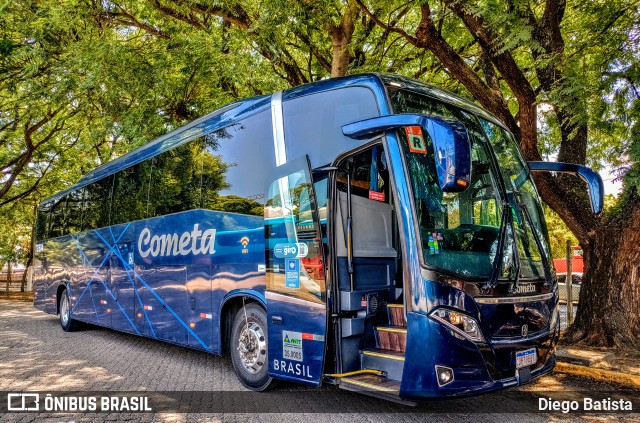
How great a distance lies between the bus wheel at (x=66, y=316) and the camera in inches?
499

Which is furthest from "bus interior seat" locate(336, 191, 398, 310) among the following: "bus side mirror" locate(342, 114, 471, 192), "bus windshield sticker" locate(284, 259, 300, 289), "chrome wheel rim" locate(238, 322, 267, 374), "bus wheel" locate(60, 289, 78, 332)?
"bus wheel" locate(60, 289, 78, 332)

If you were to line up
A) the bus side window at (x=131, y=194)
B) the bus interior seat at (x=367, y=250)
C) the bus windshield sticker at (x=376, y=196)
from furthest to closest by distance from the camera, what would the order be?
the bus side window at (x=131, y=194)
the bus windshield sticker at (x=376, y=196)
the bus interior seat at (x=367, y=250)

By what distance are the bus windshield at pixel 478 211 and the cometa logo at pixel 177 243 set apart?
11.2 feet

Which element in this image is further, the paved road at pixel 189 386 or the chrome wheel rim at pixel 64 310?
the chrome wheel rim at pixel 64 310

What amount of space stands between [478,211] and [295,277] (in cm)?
204

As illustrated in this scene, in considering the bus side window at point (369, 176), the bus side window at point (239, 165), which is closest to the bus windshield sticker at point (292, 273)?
the bus side window at point (239, 165)

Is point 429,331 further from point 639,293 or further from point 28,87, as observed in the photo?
point 28,87

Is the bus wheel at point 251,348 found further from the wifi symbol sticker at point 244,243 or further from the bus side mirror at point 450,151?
the bus side mirror at point 450,151

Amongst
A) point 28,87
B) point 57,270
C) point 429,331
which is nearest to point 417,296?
point 429,331

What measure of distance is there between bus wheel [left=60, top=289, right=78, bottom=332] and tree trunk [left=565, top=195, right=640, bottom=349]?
Result: 10699mm

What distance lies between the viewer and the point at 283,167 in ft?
20.3

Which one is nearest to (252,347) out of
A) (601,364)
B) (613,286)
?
(601,364)

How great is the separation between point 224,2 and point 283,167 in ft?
21.1

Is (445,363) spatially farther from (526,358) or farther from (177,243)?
(177,243)
